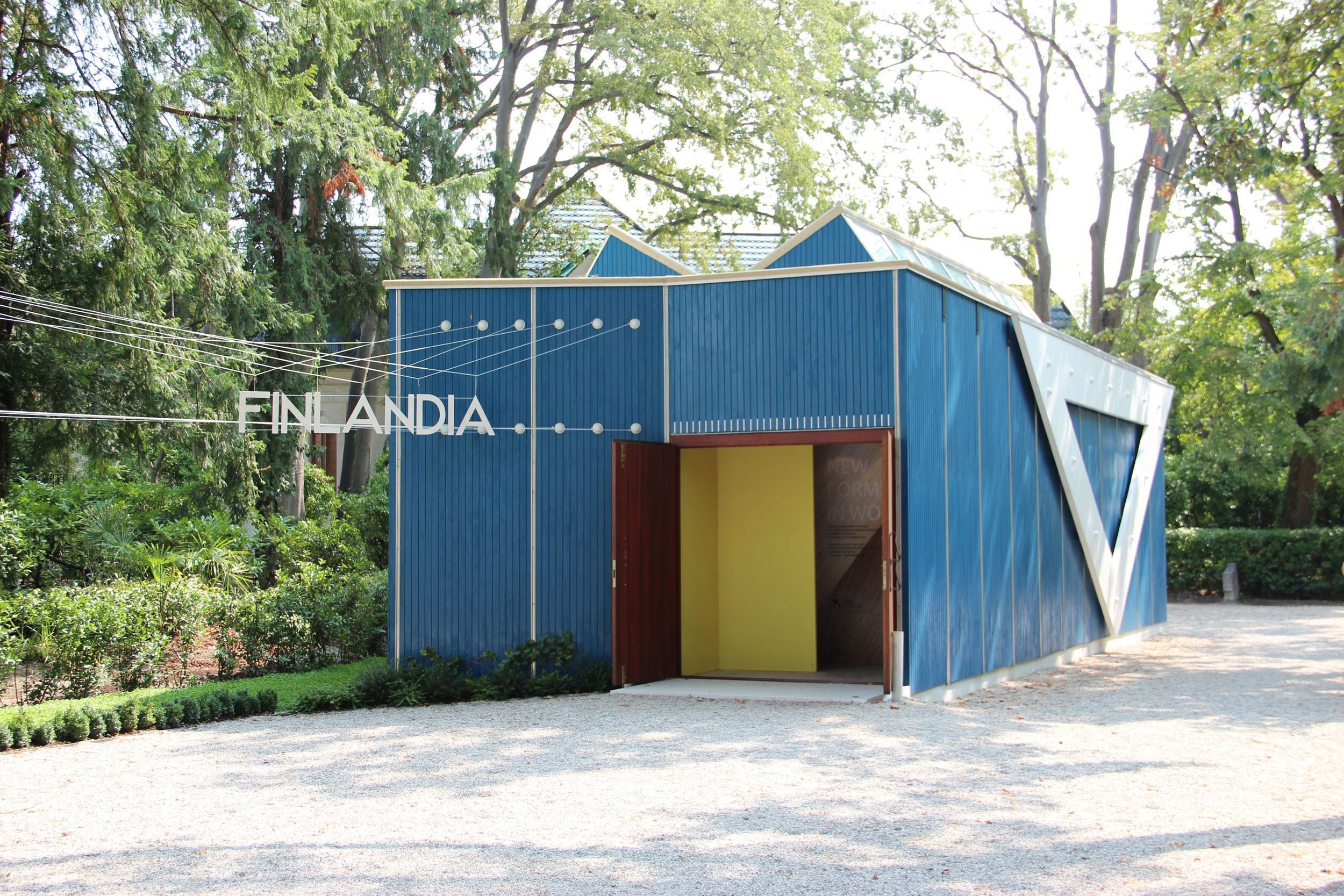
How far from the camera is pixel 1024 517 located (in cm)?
1308

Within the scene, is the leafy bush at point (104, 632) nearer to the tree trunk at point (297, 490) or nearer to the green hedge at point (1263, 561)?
the tree trunk at point (297, 490)

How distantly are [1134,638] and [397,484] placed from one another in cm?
1030

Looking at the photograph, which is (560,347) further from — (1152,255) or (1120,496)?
(1152,255)

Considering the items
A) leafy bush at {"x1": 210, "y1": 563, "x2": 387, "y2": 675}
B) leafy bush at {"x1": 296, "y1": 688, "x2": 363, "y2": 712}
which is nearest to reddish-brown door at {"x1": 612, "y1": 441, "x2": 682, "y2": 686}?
leafy bush at {"x1": 296, "y1": 688, "x2": 363, "y2": 712}

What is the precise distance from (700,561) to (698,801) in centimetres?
555

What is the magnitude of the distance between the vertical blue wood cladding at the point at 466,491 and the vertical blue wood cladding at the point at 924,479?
3.50 m

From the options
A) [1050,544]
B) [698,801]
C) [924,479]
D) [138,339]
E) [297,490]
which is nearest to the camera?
[698,801]

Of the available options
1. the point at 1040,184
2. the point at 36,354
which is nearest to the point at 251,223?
the point at 36,354

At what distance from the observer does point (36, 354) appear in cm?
1284

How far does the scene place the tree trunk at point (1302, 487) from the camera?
24.7 m

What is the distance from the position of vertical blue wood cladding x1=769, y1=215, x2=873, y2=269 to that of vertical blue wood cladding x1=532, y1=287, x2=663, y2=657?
2.64 m

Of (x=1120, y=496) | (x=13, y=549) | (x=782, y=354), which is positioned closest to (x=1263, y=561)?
(x=1120, y=496)

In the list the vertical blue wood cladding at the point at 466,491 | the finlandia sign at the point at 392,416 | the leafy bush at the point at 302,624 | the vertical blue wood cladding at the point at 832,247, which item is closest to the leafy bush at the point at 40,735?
the finlandia sign at the point at 392,416

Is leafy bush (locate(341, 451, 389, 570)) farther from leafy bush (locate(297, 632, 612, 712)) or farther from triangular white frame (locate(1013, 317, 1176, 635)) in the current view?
triangular white frame (locate(1013, 317, 1176, 635))
